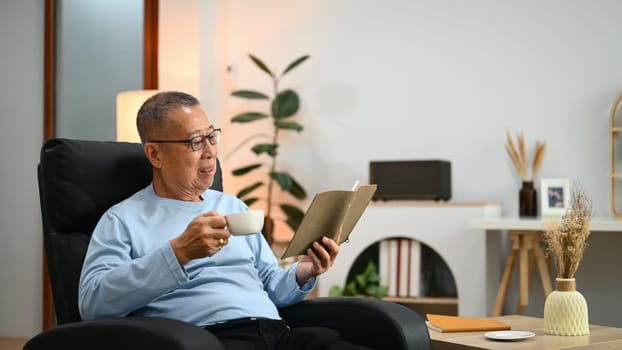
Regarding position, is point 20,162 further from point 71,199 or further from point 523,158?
point 71,199

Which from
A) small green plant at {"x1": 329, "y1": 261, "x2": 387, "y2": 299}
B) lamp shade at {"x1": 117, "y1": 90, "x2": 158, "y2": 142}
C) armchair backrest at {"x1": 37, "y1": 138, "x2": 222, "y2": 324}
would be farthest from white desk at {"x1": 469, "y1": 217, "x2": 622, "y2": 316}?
armchair backrest at {"x1": 37, "y1": 138, "x2": 222, "y2": 324}

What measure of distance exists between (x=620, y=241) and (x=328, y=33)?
2.00m

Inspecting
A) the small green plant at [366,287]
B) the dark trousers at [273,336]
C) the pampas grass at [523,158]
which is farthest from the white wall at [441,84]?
the dark trousers at [273,336]

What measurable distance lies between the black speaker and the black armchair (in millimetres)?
2234

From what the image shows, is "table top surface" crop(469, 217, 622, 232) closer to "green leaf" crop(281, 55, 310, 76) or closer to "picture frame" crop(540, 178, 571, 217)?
"picture frame" crop(540, 178, 571, 217)

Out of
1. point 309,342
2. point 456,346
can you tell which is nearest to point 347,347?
point 309,342

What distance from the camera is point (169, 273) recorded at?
196 cm

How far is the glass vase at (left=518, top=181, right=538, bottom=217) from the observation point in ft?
14.6

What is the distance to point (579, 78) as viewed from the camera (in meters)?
4.53

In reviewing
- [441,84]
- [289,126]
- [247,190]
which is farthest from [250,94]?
[441,84]

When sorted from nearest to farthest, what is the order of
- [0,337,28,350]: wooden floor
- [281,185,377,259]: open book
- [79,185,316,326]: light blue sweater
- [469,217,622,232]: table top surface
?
[79,185,316,326]: light blue sweater → [281,185,377,259]: open book → [469,217,622,232]: table top surface → [0,337,28,350]: wooden floor

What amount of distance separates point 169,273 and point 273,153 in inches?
122

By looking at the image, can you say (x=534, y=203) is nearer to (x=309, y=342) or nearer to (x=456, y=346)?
(x=456, y=346)

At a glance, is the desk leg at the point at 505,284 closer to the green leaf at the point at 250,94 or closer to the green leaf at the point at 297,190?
the green leaf at the point at 297,190
